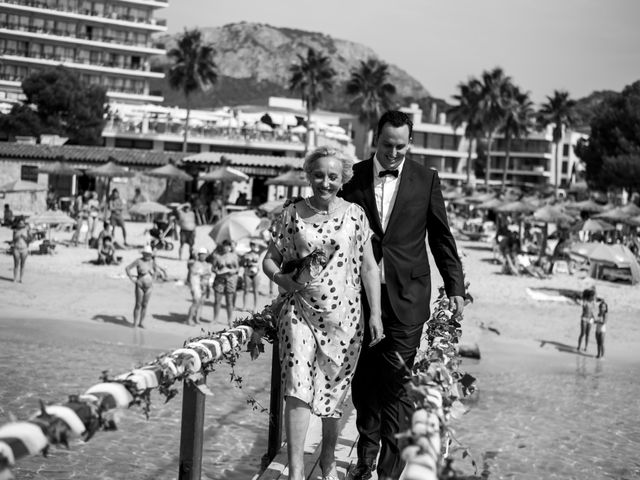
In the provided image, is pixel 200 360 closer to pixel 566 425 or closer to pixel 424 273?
pixel 424 273

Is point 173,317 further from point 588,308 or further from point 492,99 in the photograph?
point 492,99

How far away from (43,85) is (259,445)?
60423 mm

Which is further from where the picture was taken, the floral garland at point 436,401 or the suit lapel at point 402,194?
the suit lapel at point 402,194

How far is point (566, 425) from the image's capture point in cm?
1218

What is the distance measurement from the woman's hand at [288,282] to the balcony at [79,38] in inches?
3212

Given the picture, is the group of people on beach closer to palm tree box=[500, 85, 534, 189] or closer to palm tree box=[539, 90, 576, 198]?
palm tree box=[500, 85, 534, 189]

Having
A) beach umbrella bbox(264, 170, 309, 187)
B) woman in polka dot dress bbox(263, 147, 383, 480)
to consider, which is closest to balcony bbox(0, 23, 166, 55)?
beach umbrella bbox(264, 170, 309, 187)

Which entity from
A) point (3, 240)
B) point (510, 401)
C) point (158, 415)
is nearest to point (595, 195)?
point (3, 240)

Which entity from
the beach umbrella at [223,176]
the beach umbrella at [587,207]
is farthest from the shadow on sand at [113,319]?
the beach umbrella at [587,207]

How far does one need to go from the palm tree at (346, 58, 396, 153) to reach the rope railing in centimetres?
6901

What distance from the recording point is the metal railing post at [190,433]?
408 centimetres

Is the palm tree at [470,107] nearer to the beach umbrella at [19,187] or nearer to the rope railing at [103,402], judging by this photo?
the beach umbrella at [19,187]

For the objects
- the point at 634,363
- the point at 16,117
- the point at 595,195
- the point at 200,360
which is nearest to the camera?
the point at 200,360

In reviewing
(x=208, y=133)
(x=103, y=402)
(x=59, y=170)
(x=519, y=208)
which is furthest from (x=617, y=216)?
(x=103, y=402)
